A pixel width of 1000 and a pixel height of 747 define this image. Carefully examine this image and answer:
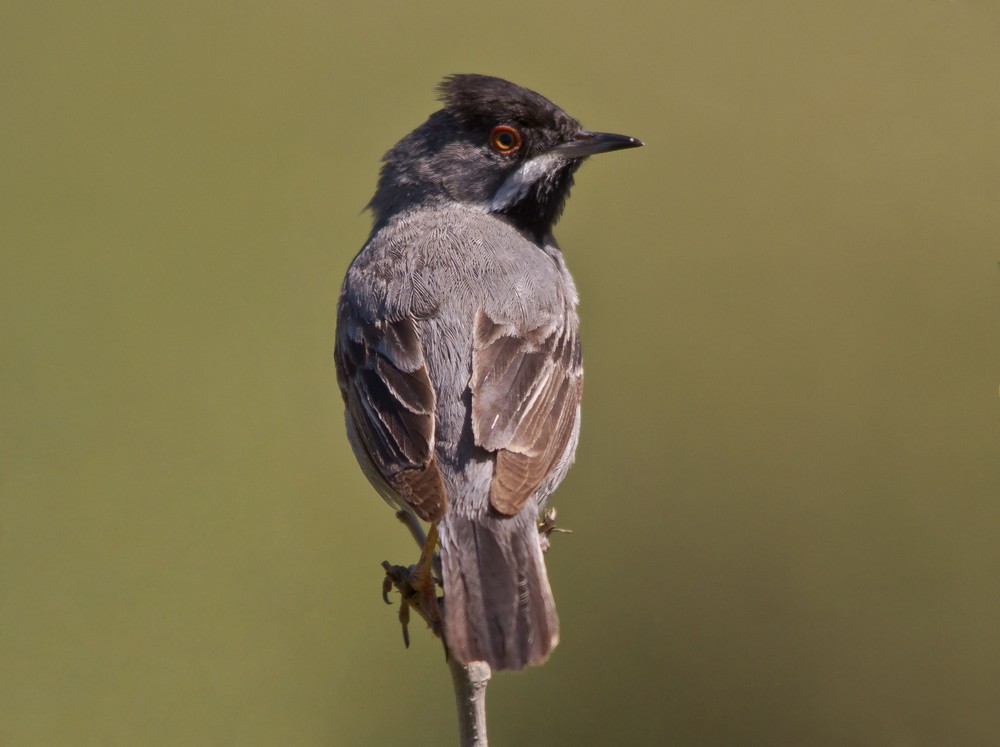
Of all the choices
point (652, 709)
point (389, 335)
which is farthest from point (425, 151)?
point (652, 709)

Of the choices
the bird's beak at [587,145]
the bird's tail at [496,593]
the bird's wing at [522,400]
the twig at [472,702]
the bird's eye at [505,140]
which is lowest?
the twig at [472,702]

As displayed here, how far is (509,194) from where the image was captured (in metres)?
4.63

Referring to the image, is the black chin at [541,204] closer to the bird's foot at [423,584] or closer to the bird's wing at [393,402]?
the bird's wing at [393,402]

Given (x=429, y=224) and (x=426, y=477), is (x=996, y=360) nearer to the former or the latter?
(x=429, y=224)

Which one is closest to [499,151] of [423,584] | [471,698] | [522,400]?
[522,400]

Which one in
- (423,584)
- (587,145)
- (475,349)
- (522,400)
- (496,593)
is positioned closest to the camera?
Result: (496,593)

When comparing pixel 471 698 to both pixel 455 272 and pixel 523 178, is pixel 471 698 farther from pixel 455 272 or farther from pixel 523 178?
pixel 523 178

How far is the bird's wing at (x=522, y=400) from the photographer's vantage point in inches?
135

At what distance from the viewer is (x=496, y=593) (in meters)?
3.12

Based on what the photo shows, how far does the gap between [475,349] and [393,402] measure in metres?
0.33

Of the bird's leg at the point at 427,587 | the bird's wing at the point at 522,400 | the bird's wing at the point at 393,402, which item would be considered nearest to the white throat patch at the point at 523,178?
the bird's wing at the point at 522,400

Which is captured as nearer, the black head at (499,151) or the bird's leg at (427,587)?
the bird's leg at (427,587)

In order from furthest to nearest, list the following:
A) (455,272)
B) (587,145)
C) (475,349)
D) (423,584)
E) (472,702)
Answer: (587,145) → (455,272) → (475,349) → (423,584) → (472,702)

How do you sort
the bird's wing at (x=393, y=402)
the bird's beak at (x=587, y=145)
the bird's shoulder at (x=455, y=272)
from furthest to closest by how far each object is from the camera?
the bird's beak at (x=587, y=145) < the bird's shoulder at (x=455, y=272) < the bird's wing at (x=393, y=402)
